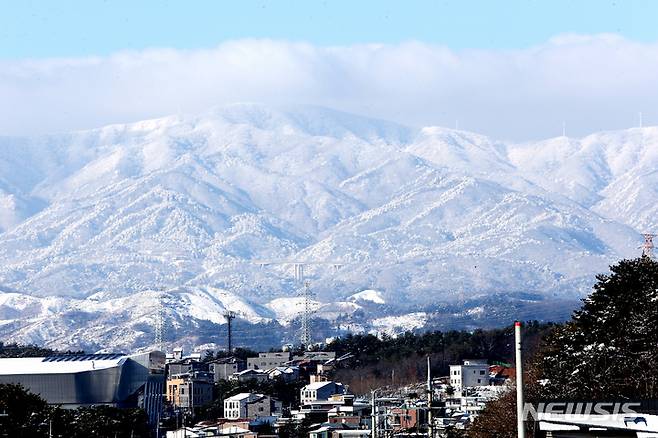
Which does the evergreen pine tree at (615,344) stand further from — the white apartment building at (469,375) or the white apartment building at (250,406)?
the white apartment building at (469,375)

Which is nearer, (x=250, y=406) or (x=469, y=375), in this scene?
(x=250, y=406)

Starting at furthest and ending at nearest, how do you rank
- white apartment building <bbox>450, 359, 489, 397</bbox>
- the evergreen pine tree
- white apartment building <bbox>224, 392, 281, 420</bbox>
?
white apartment building <bbox>450, 359, 489, 397</bbox>
white apartment building <bbox>224, 392, 281, 420</bbox>
the evergreen pine tree

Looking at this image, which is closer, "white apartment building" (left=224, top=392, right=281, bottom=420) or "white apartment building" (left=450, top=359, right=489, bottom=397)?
"white apartment building" (left=224, top=392, right=281, bottom=420)

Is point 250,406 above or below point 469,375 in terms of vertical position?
below

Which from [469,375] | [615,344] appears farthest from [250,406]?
[615,344]

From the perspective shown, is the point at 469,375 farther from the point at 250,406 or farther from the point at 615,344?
the point at 615,344

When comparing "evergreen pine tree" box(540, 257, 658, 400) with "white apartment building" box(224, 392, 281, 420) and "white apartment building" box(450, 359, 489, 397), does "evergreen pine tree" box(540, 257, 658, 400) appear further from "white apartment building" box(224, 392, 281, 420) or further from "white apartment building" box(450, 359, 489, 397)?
"white apartment building" box(450, 359, 489, 397)

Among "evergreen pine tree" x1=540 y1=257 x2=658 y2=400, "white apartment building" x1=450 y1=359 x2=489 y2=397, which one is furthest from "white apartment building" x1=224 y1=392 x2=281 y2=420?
"evergreen pine tree" x1=540 y1=257 x2=658 y2=400

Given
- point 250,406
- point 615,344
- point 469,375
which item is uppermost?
point 469,375

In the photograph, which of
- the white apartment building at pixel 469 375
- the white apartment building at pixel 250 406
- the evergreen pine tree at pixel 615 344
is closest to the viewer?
the evergreen pine tree at pixel 615 344

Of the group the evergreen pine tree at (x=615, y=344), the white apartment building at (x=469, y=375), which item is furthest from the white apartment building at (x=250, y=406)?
the evergreen pine tree at (x=615, y=344)

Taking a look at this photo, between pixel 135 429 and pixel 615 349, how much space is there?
2971 inches

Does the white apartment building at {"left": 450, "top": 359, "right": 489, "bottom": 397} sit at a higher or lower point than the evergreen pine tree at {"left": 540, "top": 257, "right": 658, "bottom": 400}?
higher

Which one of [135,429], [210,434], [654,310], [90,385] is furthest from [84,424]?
[90,385]
